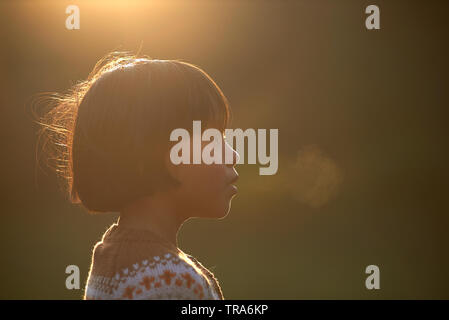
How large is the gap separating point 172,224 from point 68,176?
0.65ft

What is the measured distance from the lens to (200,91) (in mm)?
778

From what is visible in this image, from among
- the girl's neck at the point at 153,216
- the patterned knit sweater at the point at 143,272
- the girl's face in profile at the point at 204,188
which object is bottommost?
the patterned knit sweater at the point at 143,272

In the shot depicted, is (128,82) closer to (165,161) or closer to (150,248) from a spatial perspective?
(165,161)

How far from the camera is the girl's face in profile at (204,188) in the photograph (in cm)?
77

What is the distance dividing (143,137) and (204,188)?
4.4 inches

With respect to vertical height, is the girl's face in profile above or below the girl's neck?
above

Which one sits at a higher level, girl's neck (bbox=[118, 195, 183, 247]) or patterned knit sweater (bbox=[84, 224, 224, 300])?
girl's neck (bbox=[118, 195, 183, 247])

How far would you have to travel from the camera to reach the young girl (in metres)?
0.71

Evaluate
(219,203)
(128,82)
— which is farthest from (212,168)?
(128,82)

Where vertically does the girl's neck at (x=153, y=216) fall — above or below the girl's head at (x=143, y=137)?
below

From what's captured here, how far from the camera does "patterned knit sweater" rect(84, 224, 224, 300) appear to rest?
685mm

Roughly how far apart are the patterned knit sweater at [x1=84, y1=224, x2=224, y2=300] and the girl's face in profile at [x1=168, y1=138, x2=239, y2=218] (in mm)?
70

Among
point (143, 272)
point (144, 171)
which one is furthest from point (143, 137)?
point (143, 272)

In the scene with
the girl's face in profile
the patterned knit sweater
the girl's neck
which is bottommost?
the patterned knit sweater
